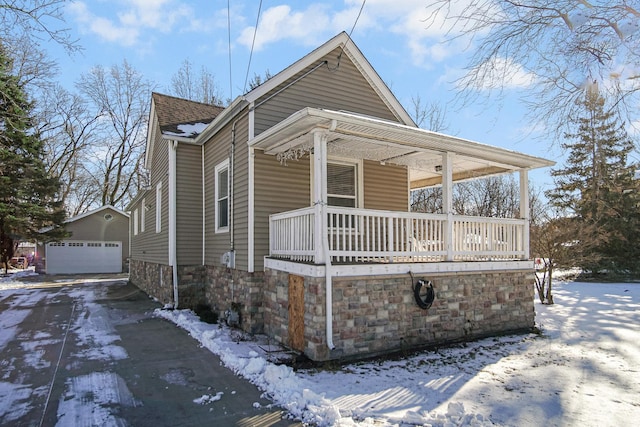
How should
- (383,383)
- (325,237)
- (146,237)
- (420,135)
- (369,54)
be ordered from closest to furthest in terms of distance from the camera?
(383,383) < (325,237) < (420,135) < (369,54) < (146,237)

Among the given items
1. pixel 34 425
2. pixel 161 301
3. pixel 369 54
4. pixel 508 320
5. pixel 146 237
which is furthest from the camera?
pixel 146 237

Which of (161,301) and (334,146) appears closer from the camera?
(334,146)

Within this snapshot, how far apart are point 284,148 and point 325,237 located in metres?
2.27

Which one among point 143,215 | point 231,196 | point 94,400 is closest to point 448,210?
point 231,196

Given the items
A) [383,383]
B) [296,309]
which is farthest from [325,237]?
[383,383]

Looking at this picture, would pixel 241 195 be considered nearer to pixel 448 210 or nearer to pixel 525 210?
pixel 448 210

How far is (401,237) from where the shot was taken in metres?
7.36

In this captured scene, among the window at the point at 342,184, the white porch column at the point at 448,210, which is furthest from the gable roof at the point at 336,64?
the white porch column at the point at 448,210

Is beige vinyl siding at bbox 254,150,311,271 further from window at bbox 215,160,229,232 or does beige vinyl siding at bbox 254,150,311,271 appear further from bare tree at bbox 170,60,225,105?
bare tree at bbox 170,60,225,105

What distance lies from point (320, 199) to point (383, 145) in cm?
205

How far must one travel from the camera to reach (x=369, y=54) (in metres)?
9.65

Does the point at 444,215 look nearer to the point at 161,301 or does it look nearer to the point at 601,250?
the point at 161,301

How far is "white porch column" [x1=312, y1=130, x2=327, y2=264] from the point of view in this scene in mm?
5918

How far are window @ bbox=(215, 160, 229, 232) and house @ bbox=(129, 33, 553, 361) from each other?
0.03m
